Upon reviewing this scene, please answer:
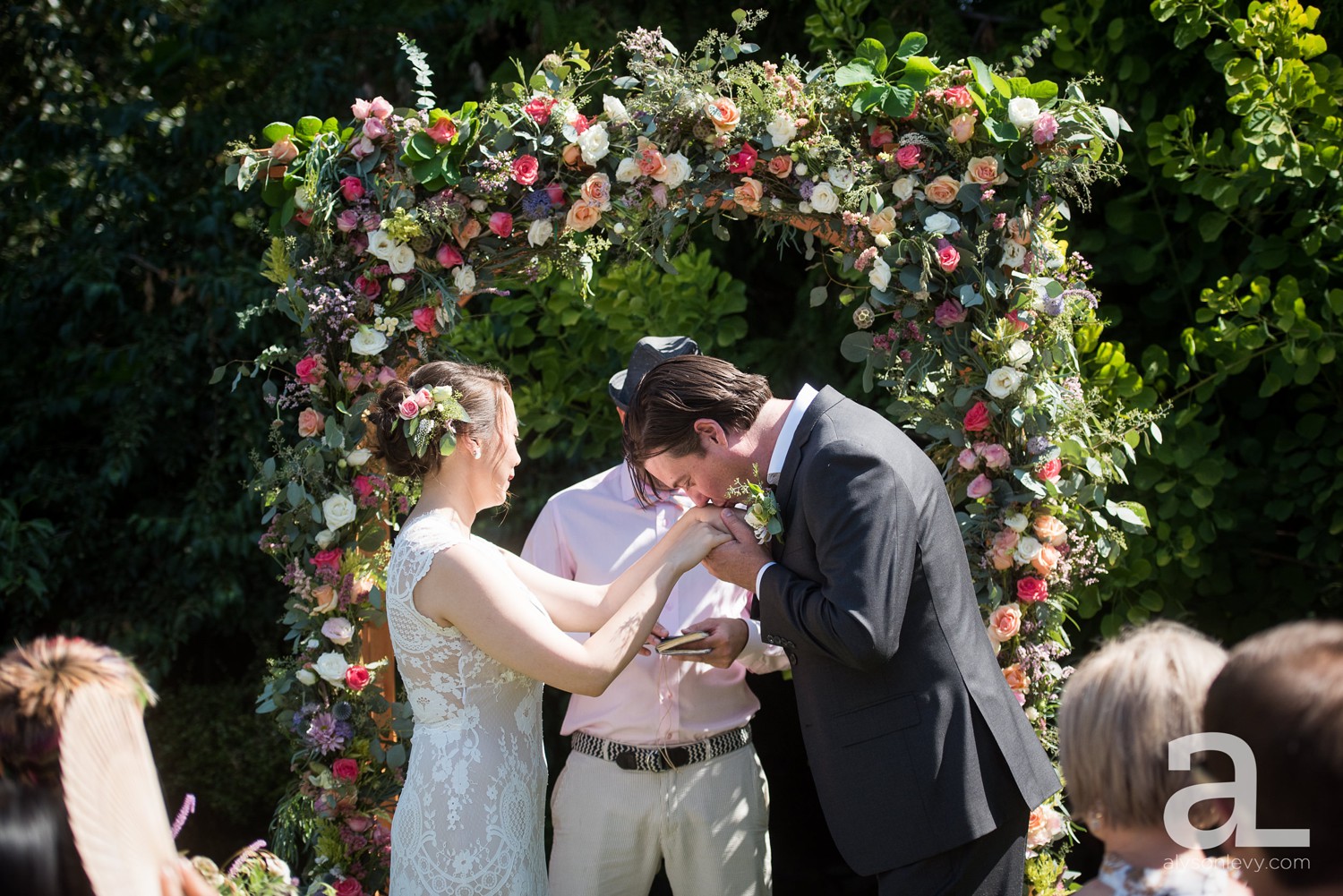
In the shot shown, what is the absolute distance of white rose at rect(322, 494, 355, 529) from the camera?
3250 millimetres

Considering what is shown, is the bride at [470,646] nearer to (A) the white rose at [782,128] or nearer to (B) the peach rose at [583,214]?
(B) the peach rose at [583,214]

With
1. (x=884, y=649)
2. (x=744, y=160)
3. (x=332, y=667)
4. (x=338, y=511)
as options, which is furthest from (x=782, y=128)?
(x=332, y=667)

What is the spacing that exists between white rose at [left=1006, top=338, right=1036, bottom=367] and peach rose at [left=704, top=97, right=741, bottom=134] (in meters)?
0.96

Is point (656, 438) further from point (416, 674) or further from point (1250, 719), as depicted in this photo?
point (1250, 719)

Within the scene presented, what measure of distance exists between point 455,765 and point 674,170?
65.0 inches

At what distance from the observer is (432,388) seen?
8.87ft

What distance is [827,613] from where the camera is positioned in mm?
2346

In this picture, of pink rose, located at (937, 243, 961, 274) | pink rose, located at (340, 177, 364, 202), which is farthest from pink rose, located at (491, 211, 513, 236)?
pink rose, located at (937, 243, 961, 274)

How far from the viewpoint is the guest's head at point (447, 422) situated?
2.65 m

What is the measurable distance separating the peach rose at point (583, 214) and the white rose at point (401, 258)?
45 centimetres

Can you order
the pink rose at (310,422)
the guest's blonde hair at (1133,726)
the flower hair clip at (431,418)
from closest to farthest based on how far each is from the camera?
the guest's blonde hair at (1133,726) → the flower hair clip at (431,418) → the pink rose at (310,422)

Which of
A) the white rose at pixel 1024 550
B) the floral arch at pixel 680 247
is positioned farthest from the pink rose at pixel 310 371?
the white rose at pixel 1024 550

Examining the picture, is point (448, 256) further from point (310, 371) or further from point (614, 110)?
point (614, 110)

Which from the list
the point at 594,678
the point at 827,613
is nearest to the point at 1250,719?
the point at 827,613
